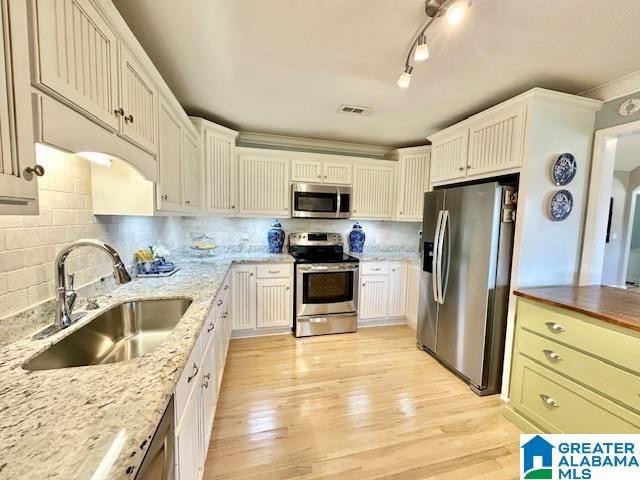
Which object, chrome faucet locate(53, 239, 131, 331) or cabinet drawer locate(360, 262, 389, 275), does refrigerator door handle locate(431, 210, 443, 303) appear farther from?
chrome faucet locate(53, 239, 131, 331)

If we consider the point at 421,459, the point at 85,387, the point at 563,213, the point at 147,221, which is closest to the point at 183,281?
the point at 147,221

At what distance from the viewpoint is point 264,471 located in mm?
1470

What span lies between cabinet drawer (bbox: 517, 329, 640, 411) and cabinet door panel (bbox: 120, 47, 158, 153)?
267cm

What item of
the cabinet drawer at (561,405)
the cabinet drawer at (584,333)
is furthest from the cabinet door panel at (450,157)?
the cabinet drawer at (561,405)

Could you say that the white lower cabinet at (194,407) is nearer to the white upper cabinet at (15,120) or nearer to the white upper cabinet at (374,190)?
the white upper cabinet at (15,120)

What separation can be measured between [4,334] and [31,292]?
190 mm

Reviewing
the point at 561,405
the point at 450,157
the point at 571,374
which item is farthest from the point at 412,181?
the point at 561,405

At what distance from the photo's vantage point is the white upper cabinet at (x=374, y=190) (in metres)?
3.54

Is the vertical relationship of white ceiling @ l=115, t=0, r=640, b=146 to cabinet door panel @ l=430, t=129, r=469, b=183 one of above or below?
above

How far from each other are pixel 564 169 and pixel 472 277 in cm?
102

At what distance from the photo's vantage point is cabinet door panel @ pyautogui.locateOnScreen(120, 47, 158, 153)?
1235 millimetres

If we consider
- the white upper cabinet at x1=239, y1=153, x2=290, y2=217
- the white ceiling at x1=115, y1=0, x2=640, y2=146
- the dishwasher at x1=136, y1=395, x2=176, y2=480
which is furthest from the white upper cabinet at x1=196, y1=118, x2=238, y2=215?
the dishwasher at x1=136, y1=395, x2=176, y2=480

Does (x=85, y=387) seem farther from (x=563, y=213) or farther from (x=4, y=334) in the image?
(x=563, y=213)

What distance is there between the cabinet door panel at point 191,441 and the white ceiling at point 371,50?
1834mm
